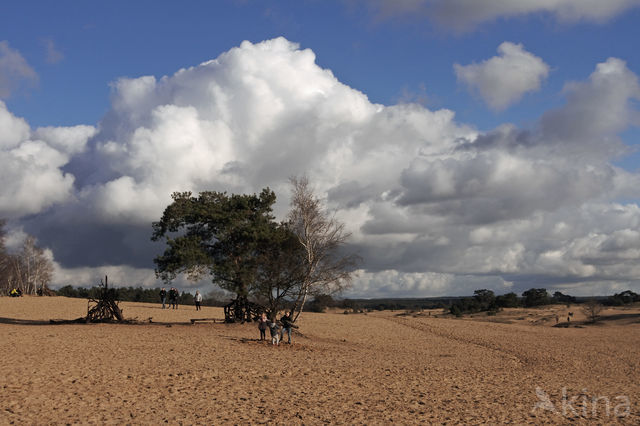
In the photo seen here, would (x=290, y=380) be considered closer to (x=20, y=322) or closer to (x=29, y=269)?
(x=20, y=322)

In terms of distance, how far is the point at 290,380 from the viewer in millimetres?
16672

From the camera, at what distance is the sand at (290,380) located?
1270 cm

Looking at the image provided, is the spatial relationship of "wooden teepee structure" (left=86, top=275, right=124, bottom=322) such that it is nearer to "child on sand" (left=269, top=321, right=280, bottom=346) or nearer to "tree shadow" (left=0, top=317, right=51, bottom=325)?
"tree shadow" (left=0, top=317, right=51, bottom=325)

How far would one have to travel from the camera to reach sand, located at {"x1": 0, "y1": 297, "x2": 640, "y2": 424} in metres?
12.7

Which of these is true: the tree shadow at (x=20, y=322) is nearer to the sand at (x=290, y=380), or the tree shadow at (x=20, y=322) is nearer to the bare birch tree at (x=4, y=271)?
the sand at (x=290, y=380)

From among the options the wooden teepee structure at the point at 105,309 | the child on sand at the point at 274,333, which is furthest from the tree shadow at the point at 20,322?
the child on sand at the point at 274,333

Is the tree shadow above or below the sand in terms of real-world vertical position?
above

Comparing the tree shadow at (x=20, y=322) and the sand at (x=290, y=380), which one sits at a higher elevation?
the tree shadow at (x=20, y=322)

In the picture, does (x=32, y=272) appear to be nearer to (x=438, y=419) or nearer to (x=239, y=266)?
(x=239, y=266)

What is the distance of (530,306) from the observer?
289ft

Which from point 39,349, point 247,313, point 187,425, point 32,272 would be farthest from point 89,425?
point 32,272

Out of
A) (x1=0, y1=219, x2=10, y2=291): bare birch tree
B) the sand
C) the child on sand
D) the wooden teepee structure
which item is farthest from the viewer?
(x1=0, y1=219, x2=10, y2=291): bare birch tree

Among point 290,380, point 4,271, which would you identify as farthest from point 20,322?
point 4,271

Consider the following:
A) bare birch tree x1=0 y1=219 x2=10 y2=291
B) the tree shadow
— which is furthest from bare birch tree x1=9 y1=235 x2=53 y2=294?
the tree shadow
